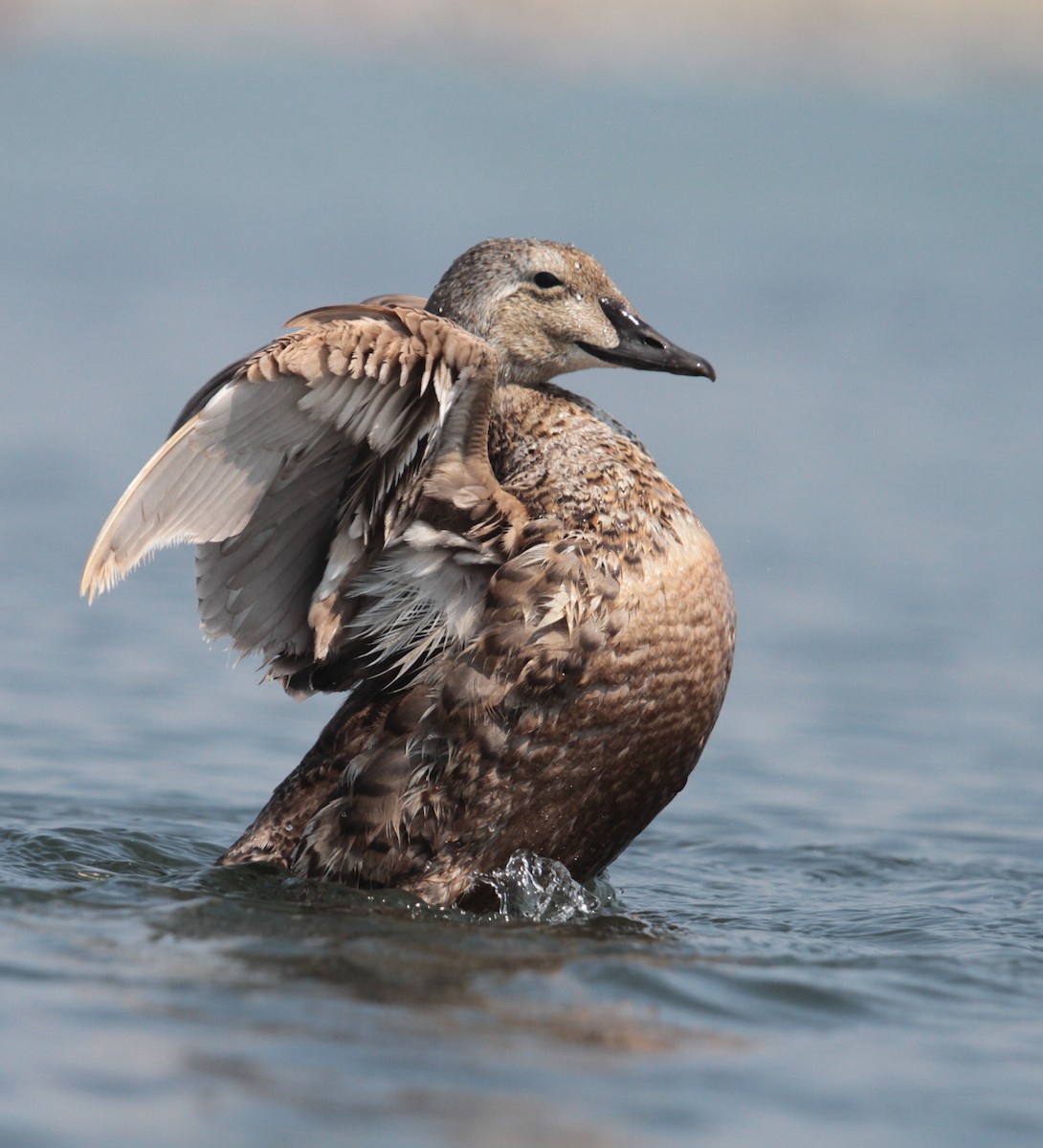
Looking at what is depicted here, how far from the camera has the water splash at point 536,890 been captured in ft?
16.8

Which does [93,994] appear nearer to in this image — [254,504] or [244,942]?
[244,942]

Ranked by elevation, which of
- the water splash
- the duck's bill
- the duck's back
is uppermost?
the duck's bill

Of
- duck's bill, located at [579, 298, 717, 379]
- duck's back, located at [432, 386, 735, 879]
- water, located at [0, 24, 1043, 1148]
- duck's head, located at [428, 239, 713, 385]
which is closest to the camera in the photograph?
water, located at [0, 24, 1043, 1148]

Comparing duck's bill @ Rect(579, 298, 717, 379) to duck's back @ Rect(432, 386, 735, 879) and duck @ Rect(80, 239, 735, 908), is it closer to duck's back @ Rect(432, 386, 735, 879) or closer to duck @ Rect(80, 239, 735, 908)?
duck @ Rect(80, 239, 735, 908)

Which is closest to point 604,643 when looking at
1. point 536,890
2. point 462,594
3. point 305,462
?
point 462,594

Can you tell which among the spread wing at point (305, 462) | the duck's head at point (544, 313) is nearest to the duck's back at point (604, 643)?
the duck's head at point (544, 313)

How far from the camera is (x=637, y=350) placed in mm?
5449

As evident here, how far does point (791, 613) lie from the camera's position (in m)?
9.17

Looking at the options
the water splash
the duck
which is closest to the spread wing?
the duck

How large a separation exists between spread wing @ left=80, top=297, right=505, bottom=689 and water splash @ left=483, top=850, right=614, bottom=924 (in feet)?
2.42

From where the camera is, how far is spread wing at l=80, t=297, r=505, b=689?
4.57 m

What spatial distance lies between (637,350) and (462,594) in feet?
2.92

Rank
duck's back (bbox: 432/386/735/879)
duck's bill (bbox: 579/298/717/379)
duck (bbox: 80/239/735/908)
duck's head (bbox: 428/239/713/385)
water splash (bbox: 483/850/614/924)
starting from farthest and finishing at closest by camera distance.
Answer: duck's bill (bbox: 579/298/717/379), duck's head (bbox: 428/239/713/385), water splash (bbox: 483/850/614/924), duck's back (bbox: 432/386/735/879), duck (bbox: 80/239/735/908)

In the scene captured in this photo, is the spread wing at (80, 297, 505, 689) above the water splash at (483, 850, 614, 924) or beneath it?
above
